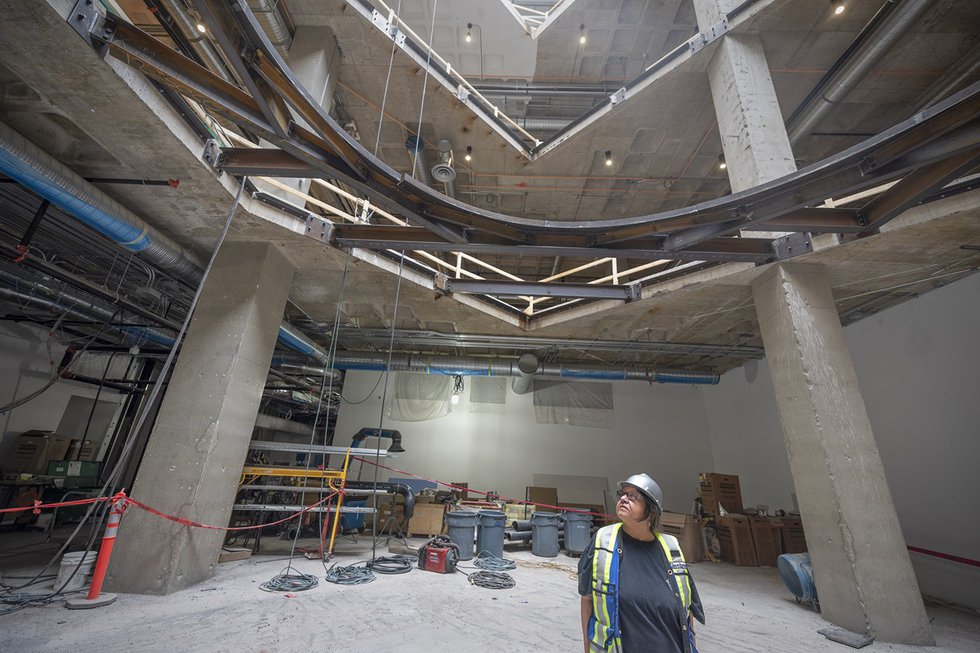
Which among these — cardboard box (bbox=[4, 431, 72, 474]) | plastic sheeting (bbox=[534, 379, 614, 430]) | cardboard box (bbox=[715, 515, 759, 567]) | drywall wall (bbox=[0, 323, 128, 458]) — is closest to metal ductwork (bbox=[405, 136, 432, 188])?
plastic sheeting (bbox=[534, 379, 614, 430])

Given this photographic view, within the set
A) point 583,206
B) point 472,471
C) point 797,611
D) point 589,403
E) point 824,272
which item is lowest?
point 797,611

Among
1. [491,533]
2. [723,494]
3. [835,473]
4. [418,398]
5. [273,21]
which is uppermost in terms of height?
[273,21]

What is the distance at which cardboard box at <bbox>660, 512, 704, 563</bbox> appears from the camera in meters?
8.23

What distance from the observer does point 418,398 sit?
39.2ft

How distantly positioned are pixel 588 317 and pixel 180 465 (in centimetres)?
683

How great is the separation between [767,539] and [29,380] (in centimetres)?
1809

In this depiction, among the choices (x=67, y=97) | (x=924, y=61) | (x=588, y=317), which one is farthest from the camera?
(x=588, y=317)

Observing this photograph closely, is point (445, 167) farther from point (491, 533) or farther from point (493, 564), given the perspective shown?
point (493, 564)

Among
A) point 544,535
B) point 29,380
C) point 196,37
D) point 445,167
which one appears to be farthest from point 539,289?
point 29,380

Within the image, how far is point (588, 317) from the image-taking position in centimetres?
767

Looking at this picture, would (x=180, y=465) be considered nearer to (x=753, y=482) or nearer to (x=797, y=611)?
(x=797, y=611)

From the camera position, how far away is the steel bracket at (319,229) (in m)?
5.32

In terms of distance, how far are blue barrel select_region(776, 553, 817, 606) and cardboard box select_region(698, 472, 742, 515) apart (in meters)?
4.17

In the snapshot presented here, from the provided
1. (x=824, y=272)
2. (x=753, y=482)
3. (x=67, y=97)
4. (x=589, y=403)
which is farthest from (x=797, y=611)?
(x=67, y=97)
